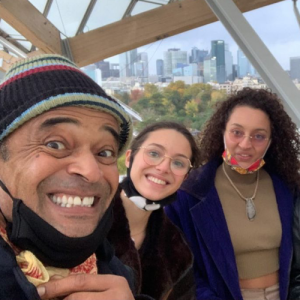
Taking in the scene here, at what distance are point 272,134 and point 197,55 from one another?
1474mm

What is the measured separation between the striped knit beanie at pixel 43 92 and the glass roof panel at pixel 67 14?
3664 millimetres

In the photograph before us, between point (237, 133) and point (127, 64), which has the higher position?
point (127, 64)

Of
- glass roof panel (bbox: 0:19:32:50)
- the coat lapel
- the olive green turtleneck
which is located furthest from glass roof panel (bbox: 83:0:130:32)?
the coat lapel

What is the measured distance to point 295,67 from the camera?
3.05 meters

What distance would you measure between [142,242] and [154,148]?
0.36m

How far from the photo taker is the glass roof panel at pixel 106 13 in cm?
434

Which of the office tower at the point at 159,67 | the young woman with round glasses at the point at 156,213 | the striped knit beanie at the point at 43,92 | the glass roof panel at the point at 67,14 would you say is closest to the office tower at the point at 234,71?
the office tower at the point at 159,67

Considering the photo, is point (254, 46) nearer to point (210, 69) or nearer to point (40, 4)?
point (210, 69)

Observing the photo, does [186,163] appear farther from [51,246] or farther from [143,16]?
[143,16]

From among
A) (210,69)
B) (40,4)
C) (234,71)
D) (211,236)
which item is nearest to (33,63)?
(211,236)

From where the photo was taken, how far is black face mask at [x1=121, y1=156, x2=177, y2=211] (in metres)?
1.48

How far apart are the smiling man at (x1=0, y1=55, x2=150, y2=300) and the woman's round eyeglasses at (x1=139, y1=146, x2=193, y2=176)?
2.47ft

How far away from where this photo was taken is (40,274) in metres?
0.69

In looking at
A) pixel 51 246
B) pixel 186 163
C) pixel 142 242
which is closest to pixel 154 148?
pixel 186 163
